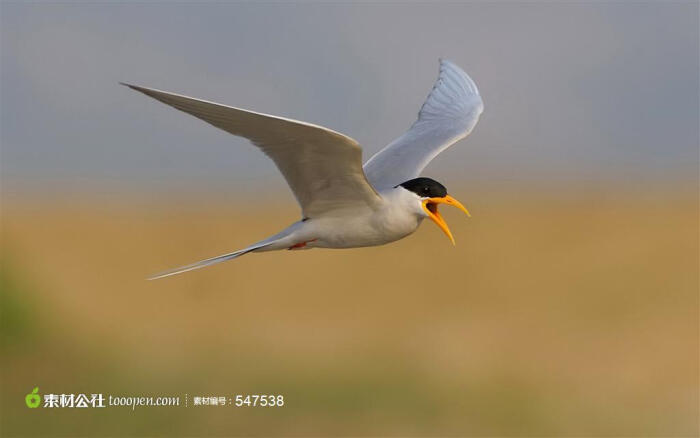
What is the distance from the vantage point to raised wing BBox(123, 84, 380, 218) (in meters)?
4.57

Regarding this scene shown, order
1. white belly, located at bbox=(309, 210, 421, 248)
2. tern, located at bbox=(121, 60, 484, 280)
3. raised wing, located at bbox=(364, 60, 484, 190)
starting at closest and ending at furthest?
1. tern, located at bbox=(121, 60, 484, 280)
2. white belly, located at bbox=(309, 210, 421, 248)
3. raised wing, located at bbox=(364, 60, 484, 190)

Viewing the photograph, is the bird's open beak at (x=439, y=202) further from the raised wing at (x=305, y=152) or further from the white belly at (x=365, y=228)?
the raised wing at (x=305, y=152)

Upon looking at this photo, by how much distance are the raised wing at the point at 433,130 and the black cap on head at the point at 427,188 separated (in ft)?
1.60

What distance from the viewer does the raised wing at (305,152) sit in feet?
15.0

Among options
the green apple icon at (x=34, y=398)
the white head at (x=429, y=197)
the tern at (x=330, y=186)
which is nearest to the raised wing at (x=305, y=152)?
the tern at (x=330, y=186)

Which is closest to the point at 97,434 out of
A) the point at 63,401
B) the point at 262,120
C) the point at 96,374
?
the point at 96,374

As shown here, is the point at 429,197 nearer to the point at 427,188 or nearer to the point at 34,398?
the point at 427,188

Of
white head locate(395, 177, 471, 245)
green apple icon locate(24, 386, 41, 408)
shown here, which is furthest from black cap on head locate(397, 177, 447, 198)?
green apple icon locate(24, 386, 41, 408)

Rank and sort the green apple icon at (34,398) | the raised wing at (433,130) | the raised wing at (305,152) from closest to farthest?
1. the raised wing at (305,152)
2. the raised wing at (433,130)
3. the green apple icon at (34,398)

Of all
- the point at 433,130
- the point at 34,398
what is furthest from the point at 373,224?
the point at 34,398

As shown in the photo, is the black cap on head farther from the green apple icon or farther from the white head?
the green apple icon

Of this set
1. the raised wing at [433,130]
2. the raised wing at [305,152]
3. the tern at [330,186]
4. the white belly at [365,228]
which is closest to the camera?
the raised wing at [305,152]

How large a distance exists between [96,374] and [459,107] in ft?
28.6

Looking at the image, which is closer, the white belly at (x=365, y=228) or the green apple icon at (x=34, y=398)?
the white belly at (x=365, y=228)
